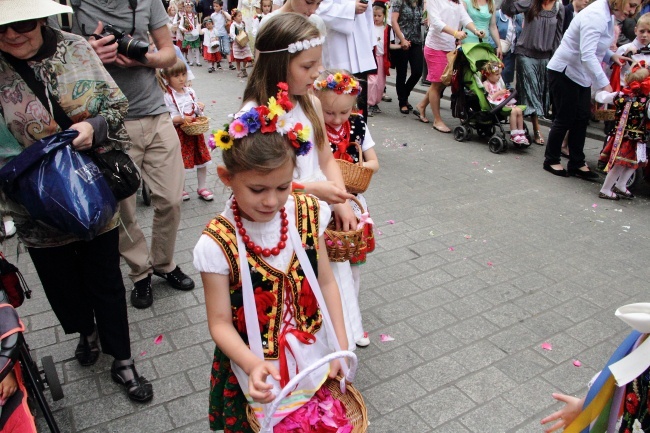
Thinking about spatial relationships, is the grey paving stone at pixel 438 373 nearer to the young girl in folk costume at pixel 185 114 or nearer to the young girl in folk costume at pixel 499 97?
the young girl in folk costume at pixel 185 114

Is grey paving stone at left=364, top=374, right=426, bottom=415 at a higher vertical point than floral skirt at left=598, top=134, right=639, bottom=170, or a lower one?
lower

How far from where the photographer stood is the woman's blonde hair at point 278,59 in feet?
8.53

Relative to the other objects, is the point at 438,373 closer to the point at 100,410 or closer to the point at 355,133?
the point at 355,133

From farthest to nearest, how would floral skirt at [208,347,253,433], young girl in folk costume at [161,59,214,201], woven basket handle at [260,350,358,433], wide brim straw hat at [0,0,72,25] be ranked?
young girl in folk costume at [161,59,214,201]
wide brim straw hat at [0,0,72,25]
floral skirt at [208,347,253,433]
woven basket handle at [260,350,358,433]

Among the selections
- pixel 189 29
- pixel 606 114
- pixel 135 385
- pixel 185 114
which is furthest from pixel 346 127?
pixel 189 29

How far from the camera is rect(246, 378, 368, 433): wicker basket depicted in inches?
71.2

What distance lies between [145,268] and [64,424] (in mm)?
1232

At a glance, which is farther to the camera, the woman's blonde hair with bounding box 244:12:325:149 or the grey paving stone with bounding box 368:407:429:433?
the grey paving stone with bounding box 368:407:429:433

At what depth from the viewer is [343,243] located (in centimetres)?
266

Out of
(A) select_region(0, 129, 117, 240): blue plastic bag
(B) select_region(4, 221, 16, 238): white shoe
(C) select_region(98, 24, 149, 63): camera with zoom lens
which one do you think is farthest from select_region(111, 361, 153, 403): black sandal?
(B) select_region(4, 221, 16, 238): white shoe

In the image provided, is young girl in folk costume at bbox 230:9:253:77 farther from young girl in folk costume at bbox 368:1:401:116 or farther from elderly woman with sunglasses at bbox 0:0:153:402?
elderly woman with sunglasses at bbox 0:0:153:402

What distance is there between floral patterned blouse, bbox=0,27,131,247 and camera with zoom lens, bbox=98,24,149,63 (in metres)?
0.63

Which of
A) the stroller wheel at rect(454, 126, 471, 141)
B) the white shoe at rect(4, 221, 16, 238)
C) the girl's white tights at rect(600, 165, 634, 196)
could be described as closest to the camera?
the white shoe at rect(4, 221, 16, 238)

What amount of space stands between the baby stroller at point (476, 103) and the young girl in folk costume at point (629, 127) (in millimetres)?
1589
